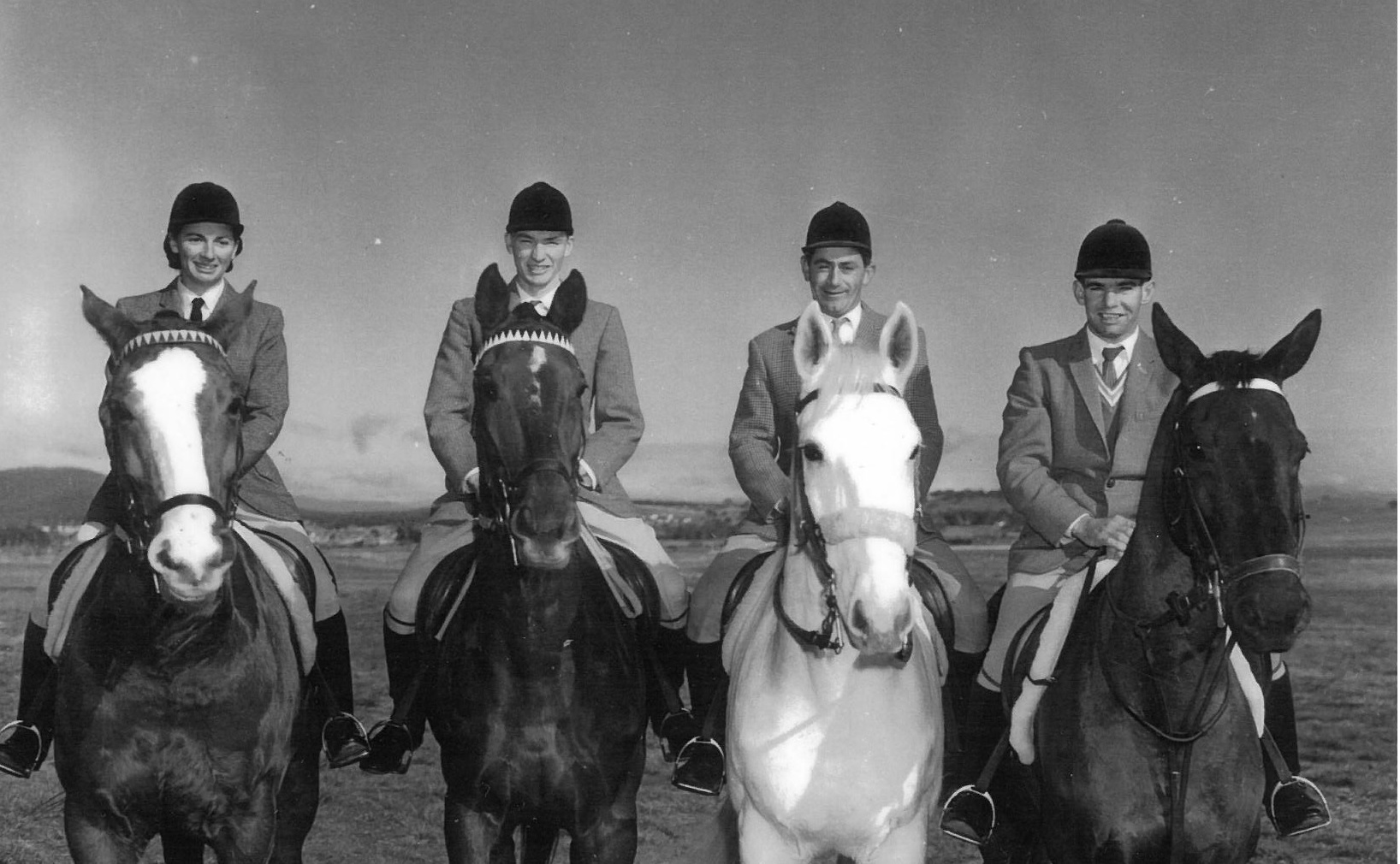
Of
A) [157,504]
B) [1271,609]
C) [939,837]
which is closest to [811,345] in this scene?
[1271,609]

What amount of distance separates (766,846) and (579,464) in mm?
1361

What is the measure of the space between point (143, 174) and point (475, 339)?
725 centimetres

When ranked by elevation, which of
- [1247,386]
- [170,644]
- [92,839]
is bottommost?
[92,839]

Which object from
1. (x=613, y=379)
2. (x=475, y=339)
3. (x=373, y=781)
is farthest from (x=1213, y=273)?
(x=373, y=781)

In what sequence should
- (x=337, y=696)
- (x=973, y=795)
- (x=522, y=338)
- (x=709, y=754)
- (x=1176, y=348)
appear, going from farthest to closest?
(x=337, y=696)
(x=709, y=754)
(x=973, y=795)
(x=522, y=338)
(x=1176, y=348)

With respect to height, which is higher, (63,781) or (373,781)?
(63,781)

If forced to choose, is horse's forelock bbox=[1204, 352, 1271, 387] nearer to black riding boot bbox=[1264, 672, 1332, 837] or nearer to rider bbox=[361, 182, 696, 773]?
black riding boot bbox=[1264, 672, 1332, 837]

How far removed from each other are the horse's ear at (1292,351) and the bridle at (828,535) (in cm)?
103

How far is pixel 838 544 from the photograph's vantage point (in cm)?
315

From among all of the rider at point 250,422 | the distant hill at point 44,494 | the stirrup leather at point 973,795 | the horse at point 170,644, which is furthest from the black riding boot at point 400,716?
the distant hill at point 44,494

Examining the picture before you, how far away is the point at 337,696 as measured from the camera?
4.96 metres

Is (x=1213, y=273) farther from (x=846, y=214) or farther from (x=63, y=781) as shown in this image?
(x=63, y=781)

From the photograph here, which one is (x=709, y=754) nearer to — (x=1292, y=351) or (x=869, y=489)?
(x=869, y=489)

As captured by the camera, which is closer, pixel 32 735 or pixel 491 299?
pixel 491 299
